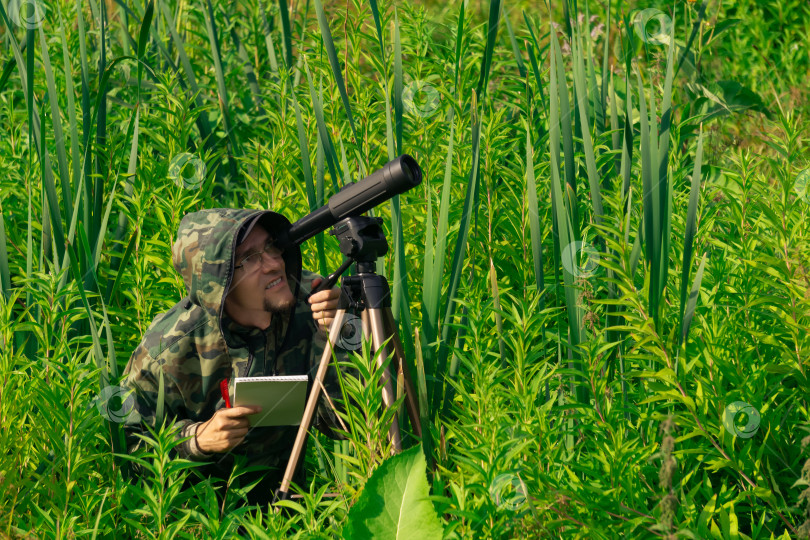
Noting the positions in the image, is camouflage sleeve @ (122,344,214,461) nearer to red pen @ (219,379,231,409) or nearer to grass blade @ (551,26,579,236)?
red pen @ (219,379,231,409)

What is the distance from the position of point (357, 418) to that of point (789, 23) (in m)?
4.28

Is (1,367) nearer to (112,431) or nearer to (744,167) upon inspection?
(112,431)

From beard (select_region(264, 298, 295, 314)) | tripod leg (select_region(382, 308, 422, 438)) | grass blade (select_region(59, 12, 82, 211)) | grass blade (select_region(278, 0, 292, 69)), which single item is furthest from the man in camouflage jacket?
grass blade (select_region(278, 0, 292, 69))

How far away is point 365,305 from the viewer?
83.7 inches

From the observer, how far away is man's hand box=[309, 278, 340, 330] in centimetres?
230

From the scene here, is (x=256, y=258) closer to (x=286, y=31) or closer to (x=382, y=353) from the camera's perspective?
(x=382, y=353)

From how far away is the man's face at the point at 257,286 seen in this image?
2.46 m

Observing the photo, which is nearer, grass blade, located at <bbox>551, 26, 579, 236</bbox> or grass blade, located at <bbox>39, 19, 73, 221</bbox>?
grass blade, located at <bbox>551, 26, 579, 236</bbox>

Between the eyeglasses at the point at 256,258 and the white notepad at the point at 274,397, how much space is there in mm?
458

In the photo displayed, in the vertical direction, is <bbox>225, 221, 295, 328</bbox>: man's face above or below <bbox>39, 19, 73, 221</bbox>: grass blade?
below

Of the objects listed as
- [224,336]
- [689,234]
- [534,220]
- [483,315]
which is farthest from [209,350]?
[689,234]

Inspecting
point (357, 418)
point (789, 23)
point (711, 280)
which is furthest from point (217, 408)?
point (789, 23)

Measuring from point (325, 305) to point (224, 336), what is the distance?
0.37m

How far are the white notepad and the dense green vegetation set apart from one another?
154 millimetres
